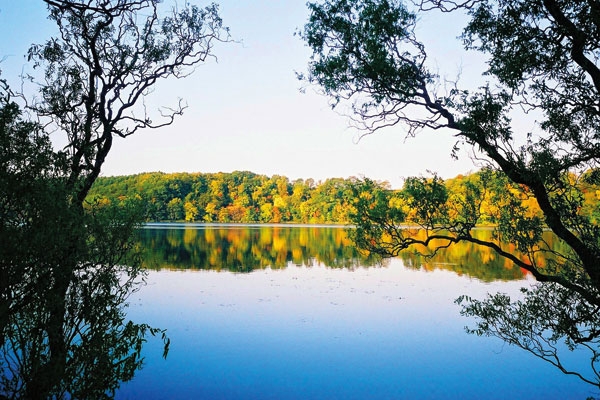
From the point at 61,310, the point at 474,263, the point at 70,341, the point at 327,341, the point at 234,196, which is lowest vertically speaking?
the point at 327,341

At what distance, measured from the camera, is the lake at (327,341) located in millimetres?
9109

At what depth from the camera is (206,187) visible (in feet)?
303

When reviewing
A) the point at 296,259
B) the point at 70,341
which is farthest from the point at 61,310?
the point at 296,259

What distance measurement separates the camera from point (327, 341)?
11945 millimetres

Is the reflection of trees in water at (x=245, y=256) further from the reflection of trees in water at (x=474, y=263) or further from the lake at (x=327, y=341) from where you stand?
the reflection of trees in water at (x=474, y=263)

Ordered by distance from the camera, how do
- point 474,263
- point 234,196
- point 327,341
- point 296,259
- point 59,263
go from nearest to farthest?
1. point 59,263
2. point 327,341
3. point 474,263
4. point 296,259
5. point 234,196

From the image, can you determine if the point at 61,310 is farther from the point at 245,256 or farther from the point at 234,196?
the point at 234,196

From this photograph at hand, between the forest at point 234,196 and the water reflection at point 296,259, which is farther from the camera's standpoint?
Answer: the forest at point 234,196

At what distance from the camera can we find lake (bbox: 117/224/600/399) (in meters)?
9.11

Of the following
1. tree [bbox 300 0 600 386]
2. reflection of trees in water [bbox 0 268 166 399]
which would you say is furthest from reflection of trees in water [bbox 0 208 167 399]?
tree [bbox 300 0 600 386]

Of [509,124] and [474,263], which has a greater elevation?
[509,124]

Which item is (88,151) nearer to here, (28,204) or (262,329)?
(28,204)

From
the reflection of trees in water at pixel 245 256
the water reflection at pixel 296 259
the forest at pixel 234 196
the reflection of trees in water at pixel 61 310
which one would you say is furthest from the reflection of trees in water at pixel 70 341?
the forest at pixel 234 196

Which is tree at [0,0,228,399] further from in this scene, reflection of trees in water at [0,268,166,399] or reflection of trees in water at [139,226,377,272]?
reflection of trees in water at [139,226,377,272]
